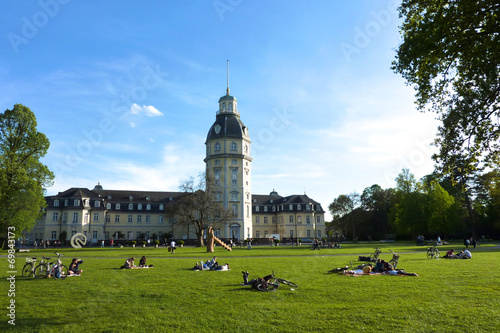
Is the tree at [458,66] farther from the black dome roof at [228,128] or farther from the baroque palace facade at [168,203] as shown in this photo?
the black dome roof at [228,128]

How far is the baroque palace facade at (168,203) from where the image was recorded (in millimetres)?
72625

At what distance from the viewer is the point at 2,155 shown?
37.1 m

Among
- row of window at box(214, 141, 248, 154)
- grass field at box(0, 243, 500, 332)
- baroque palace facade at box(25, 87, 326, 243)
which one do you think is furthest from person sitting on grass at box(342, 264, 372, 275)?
row of window at box(214, 141, 248, 154)

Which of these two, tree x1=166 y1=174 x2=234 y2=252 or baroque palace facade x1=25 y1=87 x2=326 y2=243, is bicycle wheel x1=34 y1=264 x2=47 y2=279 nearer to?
tree x1=166 y1=174 x2=234 y2=252

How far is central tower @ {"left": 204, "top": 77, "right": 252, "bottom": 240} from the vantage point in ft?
244

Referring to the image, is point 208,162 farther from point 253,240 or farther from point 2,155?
point 2,155

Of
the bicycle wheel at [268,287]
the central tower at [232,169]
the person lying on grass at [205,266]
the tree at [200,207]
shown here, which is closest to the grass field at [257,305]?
the bicycle wheel at [268,287]

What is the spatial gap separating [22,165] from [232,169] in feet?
141

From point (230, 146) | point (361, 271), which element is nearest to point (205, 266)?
Result: point (361, 271)

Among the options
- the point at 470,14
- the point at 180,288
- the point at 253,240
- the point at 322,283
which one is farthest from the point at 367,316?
the point at 253,240

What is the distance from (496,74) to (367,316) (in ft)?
30.4

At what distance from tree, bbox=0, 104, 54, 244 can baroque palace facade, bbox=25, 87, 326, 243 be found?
3275 centimetres

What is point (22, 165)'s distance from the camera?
3844cm

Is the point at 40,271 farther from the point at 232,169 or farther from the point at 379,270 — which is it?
the point at 232,169
